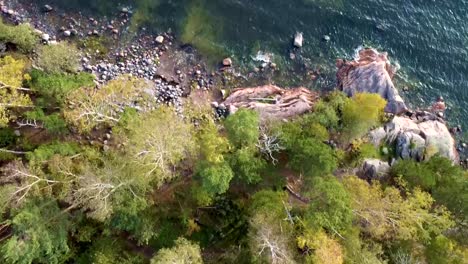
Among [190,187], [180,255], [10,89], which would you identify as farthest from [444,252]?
[10,89]

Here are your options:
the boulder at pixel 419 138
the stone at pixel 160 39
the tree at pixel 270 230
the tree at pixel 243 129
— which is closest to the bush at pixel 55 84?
the stone at pixel 160 39

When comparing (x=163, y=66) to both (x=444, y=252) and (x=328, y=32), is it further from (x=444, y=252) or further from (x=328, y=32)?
(x=444, y=252)

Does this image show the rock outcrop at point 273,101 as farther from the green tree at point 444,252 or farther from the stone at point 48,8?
the stone at point 48,8

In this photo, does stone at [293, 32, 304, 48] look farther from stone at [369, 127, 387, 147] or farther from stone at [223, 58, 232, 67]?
stone at [369, 127, 387, 147]

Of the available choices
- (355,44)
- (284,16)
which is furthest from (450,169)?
(284,16)

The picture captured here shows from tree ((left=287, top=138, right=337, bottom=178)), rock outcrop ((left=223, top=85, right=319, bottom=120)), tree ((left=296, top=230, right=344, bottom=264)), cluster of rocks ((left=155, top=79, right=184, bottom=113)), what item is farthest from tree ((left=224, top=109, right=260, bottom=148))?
cluster of rocks ((left=155, top=79, right=184, bottom=113))

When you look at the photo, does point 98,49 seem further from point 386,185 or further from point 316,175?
point 386,185
